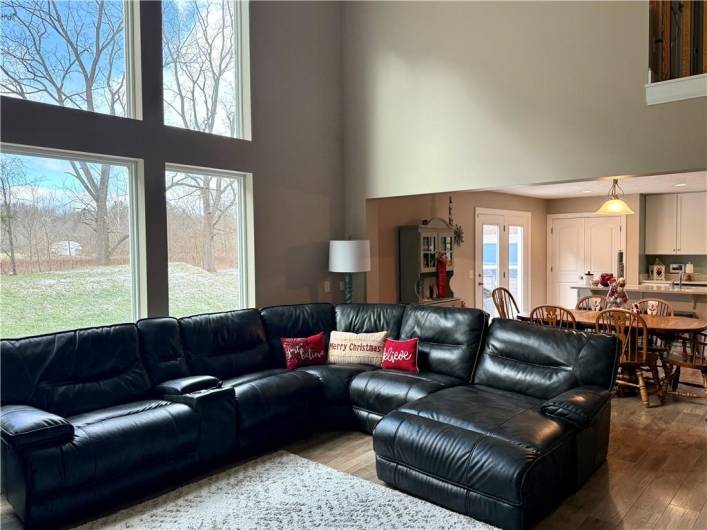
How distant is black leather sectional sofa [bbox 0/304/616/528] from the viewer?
2.58 meters

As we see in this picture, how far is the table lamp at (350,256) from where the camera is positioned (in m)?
5.22

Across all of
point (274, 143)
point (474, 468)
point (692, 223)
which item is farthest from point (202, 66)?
point (692, 223)

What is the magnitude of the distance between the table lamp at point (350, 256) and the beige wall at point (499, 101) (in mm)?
523

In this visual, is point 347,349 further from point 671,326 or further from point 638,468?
point 671,326

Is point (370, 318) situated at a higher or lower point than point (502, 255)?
lower

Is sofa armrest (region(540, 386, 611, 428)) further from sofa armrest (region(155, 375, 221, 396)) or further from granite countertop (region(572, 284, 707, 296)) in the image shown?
granite countertop (region(572, 284, 707, 296))

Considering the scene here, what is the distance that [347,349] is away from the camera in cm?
444

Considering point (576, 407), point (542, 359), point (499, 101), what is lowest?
point (576, 407)

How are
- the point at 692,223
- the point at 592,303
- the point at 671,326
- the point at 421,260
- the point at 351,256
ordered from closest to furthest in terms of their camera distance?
1. the point at 671,326
2. the point at 351,256
3. the point at 421,260
4. the point at 592,303
5. the point at 692,223

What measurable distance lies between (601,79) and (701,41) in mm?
753

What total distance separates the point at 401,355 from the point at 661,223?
6414mm

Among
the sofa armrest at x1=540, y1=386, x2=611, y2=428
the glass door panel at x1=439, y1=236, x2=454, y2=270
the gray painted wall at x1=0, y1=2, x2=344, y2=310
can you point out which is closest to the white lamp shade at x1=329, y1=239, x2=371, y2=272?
the gray painted wall at x1=0, y1=2, x2=344, y2=310

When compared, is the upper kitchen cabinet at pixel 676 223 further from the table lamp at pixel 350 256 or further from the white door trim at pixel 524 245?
the table lamp at pixel 350 256

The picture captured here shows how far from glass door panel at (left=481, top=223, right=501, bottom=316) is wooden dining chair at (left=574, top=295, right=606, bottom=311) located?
1868 millimetres
